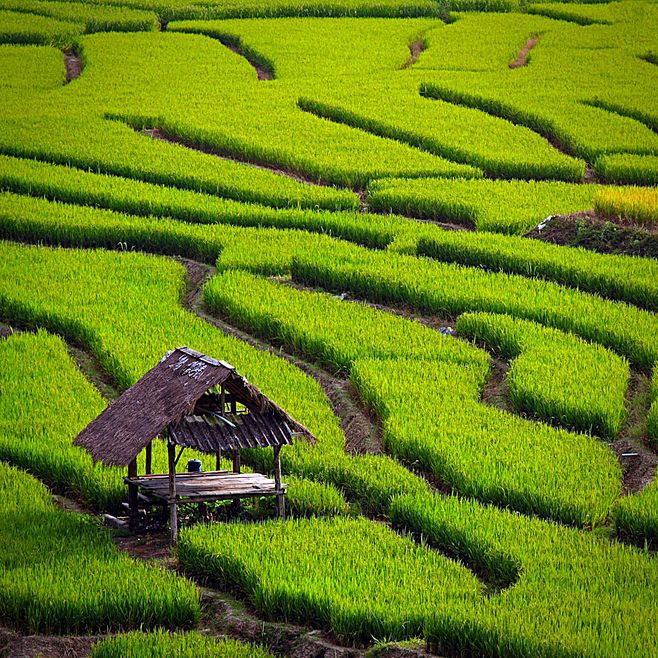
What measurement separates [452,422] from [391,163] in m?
9.12

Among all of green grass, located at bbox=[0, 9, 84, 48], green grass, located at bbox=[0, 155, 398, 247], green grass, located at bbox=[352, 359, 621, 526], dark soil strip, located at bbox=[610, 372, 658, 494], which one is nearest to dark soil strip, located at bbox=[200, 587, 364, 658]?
green grass, located at bbox=[352, 359, 621, 526]

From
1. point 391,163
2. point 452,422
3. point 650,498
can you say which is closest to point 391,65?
point 391,163

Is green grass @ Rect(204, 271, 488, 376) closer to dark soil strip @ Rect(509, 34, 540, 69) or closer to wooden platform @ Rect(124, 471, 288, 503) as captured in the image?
wooden platform @ Rect(124, 471, 288, 503)

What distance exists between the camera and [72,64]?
87.0 ft

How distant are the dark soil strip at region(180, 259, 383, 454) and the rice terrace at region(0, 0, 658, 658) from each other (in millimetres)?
41

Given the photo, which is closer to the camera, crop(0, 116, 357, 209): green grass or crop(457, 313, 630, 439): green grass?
crop(457, 313, 630, 439): green grass

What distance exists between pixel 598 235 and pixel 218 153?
6.84 metres

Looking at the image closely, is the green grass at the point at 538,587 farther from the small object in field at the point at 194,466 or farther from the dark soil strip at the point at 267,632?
the small object in field at the point at 194,466

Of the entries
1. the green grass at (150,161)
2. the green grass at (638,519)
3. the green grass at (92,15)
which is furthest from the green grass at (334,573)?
the green grass at (92,15)

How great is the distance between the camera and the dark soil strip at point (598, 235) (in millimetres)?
15773

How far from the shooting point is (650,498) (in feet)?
30.8

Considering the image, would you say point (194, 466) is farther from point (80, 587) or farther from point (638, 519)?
point (638, 519)

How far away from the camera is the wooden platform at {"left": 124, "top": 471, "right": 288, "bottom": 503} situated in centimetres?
912

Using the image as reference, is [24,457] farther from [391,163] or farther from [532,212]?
[391,163]
